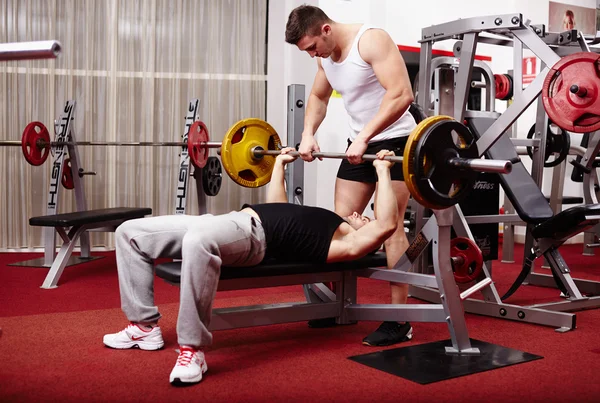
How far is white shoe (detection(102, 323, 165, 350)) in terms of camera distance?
2465 millimetres

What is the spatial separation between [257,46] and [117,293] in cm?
273

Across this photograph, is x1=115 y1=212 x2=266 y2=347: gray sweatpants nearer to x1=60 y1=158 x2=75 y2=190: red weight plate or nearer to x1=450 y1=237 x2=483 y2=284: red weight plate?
x1=450 y1=237 x2=483 y2=284: red weight plate

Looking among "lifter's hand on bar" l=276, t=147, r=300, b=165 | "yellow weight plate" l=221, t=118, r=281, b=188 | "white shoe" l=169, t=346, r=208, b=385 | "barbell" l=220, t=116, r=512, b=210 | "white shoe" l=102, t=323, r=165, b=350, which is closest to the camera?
"white shoe" l=169, t=346, r=208, b=385

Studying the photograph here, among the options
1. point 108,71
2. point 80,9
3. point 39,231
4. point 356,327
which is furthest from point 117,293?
point 80,9

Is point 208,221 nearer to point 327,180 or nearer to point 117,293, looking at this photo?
point 117,293

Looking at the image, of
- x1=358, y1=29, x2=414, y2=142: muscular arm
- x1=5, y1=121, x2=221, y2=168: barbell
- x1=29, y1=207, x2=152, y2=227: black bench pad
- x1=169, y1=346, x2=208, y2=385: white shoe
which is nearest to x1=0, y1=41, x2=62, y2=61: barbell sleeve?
x1=169, y1=346, x2=208, y2=385: white shoe

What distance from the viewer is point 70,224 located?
12.7 ft

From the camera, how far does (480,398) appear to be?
1983 mm

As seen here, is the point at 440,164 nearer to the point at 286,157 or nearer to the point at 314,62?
the point at 286,157

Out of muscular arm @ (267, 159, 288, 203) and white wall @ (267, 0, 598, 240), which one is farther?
white wall @ (267, 0, 598, 240)

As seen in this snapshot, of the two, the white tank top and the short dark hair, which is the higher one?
the short dark hair

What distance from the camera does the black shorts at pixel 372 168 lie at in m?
2.71

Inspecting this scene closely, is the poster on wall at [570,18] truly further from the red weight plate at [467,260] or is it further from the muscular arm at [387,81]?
the muscular arm at [387,81]

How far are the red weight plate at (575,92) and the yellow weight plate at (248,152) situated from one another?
1.26m
